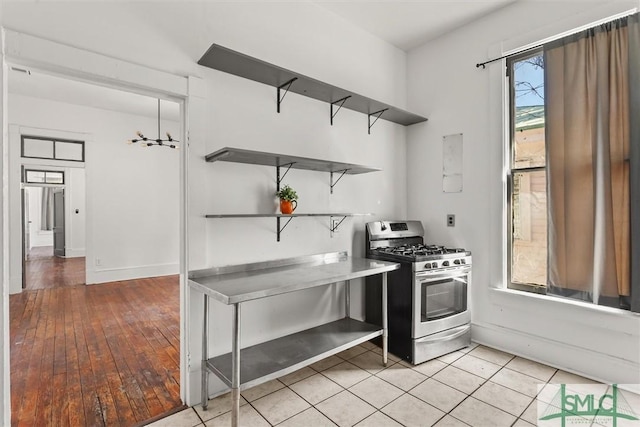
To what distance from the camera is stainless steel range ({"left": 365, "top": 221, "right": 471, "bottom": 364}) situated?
2.58 metres

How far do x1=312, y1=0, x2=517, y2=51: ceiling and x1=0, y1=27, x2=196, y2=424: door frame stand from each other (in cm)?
156

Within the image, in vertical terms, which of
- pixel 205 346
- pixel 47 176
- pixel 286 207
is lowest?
pixel 205 346

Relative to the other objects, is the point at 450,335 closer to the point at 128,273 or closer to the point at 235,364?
the point at 235,364

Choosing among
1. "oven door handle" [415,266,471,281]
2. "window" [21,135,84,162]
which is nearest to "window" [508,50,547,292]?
"oven door handle" [415,266,471,281]

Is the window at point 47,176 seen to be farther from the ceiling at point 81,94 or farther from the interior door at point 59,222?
the ceiling at point 81,94

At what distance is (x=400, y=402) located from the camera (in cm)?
207

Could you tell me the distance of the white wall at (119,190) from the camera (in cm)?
498

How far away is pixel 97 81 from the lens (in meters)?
1.85

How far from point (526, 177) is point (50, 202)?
12.1m

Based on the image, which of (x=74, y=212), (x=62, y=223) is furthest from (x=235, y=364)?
(x=62, y=223)

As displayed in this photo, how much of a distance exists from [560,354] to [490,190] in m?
1.41

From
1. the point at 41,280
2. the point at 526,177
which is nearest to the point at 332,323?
the point at 526,177

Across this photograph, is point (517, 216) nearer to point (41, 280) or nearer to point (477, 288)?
point (477, 288)

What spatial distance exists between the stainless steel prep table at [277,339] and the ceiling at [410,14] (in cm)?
221
